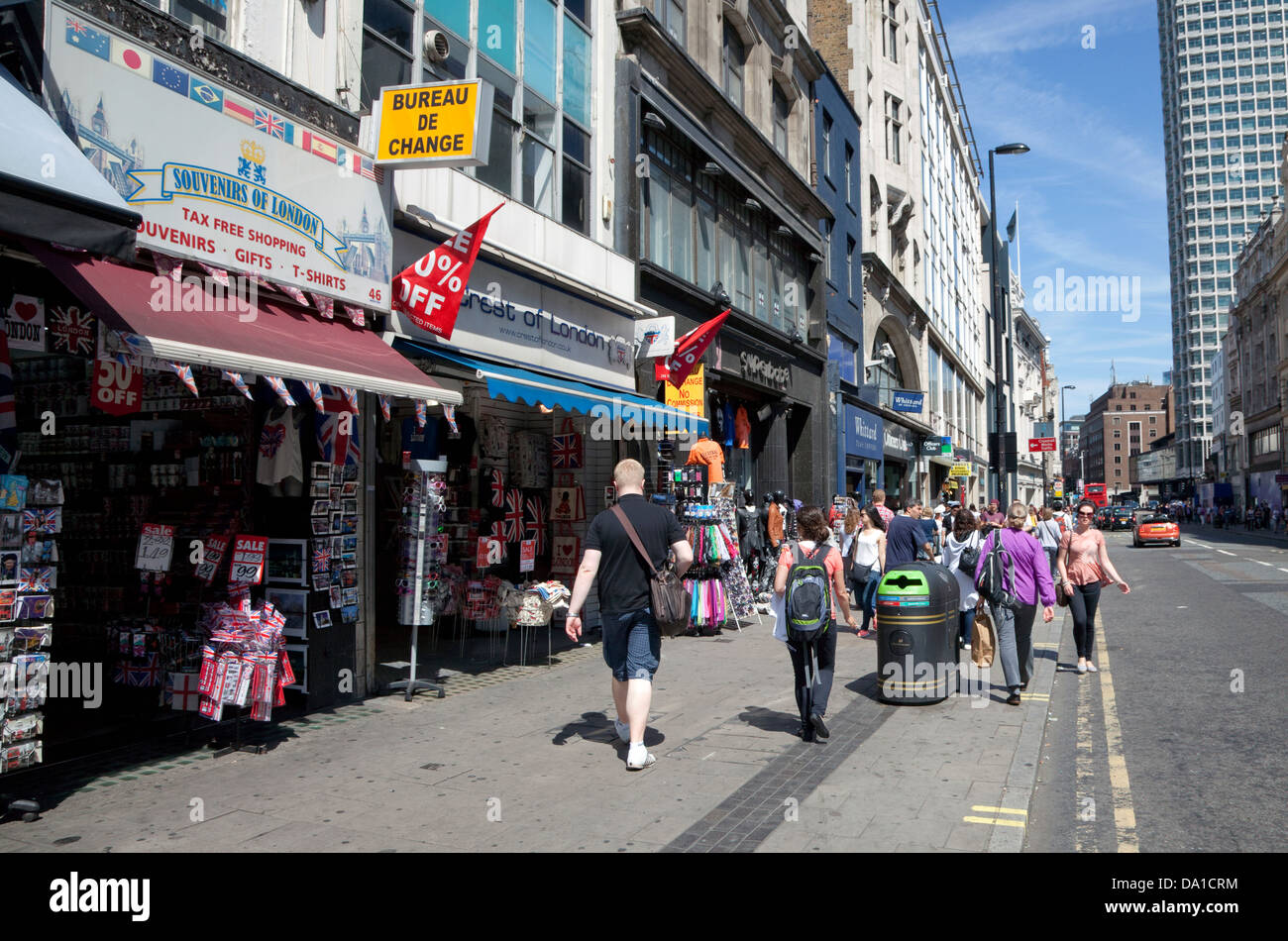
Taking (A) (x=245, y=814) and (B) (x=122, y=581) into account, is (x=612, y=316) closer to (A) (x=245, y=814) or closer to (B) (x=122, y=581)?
(B) (x=122, y=581)

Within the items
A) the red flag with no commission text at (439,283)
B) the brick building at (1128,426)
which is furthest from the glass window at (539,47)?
the brick building at (1128,426)

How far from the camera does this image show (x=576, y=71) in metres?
13.5

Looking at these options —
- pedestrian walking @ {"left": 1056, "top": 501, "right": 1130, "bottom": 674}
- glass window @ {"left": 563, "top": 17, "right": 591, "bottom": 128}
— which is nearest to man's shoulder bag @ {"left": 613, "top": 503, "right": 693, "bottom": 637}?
pedestrian walking @ {"left": 1056, "top": 501, "right": 1130, "bottom": 674}

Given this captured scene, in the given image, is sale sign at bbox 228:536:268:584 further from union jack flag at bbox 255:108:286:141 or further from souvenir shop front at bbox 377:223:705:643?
union jack flag at bbox 255:108:286:141

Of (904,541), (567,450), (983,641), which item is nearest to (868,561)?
(904,541)

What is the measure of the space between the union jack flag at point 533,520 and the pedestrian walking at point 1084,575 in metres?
6.61

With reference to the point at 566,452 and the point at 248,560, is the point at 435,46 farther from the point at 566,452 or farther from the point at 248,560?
the point at 248,560

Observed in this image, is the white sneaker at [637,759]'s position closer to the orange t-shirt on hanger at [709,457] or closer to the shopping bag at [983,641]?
the shopping bag at [983,641]

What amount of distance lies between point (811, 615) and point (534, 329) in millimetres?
6301

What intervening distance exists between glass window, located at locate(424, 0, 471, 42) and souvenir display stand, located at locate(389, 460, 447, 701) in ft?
16.7

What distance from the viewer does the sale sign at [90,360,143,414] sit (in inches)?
283

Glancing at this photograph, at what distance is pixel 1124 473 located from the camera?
18400 cm

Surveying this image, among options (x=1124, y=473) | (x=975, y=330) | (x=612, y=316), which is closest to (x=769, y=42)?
(x=612, y=316)

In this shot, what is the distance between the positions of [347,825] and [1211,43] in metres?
164
